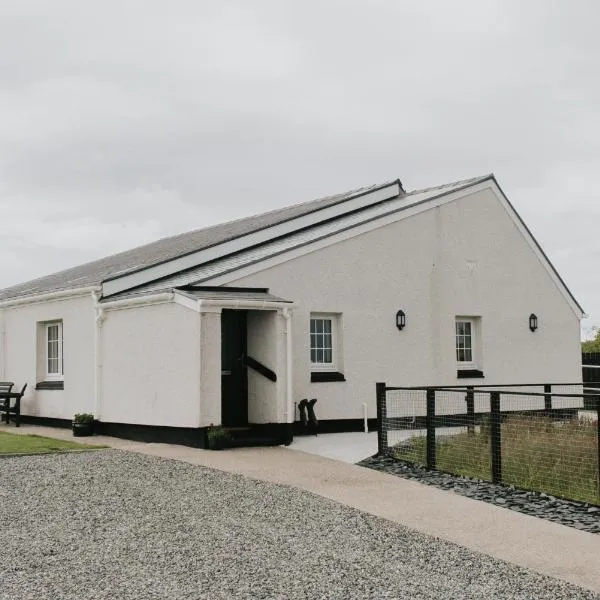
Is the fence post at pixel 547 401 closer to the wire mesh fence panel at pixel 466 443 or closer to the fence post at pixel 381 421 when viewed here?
the wire mesh fence panel at pixel 466 443

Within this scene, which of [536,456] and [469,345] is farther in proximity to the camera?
[469,345]

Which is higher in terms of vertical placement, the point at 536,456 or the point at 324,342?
the point at 324,342

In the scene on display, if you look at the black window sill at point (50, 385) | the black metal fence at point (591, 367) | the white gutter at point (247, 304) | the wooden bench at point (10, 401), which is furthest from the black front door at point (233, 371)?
the black metal fence at point (591, 367)

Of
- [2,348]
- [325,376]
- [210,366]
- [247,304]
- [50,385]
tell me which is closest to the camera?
[210,366]

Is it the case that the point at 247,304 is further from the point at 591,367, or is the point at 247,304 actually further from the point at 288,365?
the point at 591,367

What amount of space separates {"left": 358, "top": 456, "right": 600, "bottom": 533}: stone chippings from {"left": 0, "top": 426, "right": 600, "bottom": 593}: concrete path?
0.78 feet

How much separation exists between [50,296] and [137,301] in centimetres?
396

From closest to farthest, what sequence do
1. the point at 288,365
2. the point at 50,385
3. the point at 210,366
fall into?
the point at 210,366 → the point at 288,365 → the point at 50,385

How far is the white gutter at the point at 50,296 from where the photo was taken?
1665cm

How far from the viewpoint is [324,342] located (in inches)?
653

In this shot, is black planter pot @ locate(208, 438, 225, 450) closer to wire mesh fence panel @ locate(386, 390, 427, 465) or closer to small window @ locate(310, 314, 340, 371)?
wire mesh fence panel @ locate(386, 390, 427, 465)

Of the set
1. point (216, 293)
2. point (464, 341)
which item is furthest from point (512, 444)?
point (464, 341)

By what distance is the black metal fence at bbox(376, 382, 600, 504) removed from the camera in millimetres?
10406

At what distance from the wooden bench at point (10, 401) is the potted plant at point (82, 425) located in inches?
122
